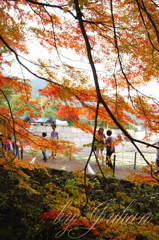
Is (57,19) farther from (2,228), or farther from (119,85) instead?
(2,228)

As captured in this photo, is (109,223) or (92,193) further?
(92,193)

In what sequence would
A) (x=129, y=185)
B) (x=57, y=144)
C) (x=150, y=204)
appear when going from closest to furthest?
(x=57, y=144) < (x=150, y=204) < (x=129, y=185)

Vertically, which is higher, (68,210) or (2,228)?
(68,210)

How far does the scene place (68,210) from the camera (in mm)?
1979

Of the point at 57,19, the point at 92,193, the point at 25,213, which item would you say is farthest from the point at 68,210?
the point at 57,19

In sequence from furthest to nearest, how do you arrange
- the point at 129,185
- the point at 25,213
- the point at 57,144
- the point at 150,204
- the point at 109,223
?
1. the point at 129,185
2. the point at 150,204
3. the point at 25,213
4. the point at 57,144
5. the point at 109,223

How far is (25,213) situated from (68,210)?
1.55 meters

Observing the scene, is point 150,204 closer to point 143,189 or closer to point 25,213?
point 143,189

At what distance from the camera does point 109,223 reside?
1.97 metres

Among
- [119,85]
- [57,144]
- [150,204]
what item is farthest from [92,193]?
[119,85]

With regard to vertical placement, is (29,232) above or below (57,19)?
below

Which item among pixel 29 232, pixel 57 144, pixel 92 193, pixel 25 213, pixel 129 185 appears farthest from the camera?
pixel 129 185

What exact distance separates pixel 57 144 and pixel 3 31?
1.74 metres

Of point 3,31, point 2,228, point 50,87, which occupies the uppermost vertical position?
point 3,31
